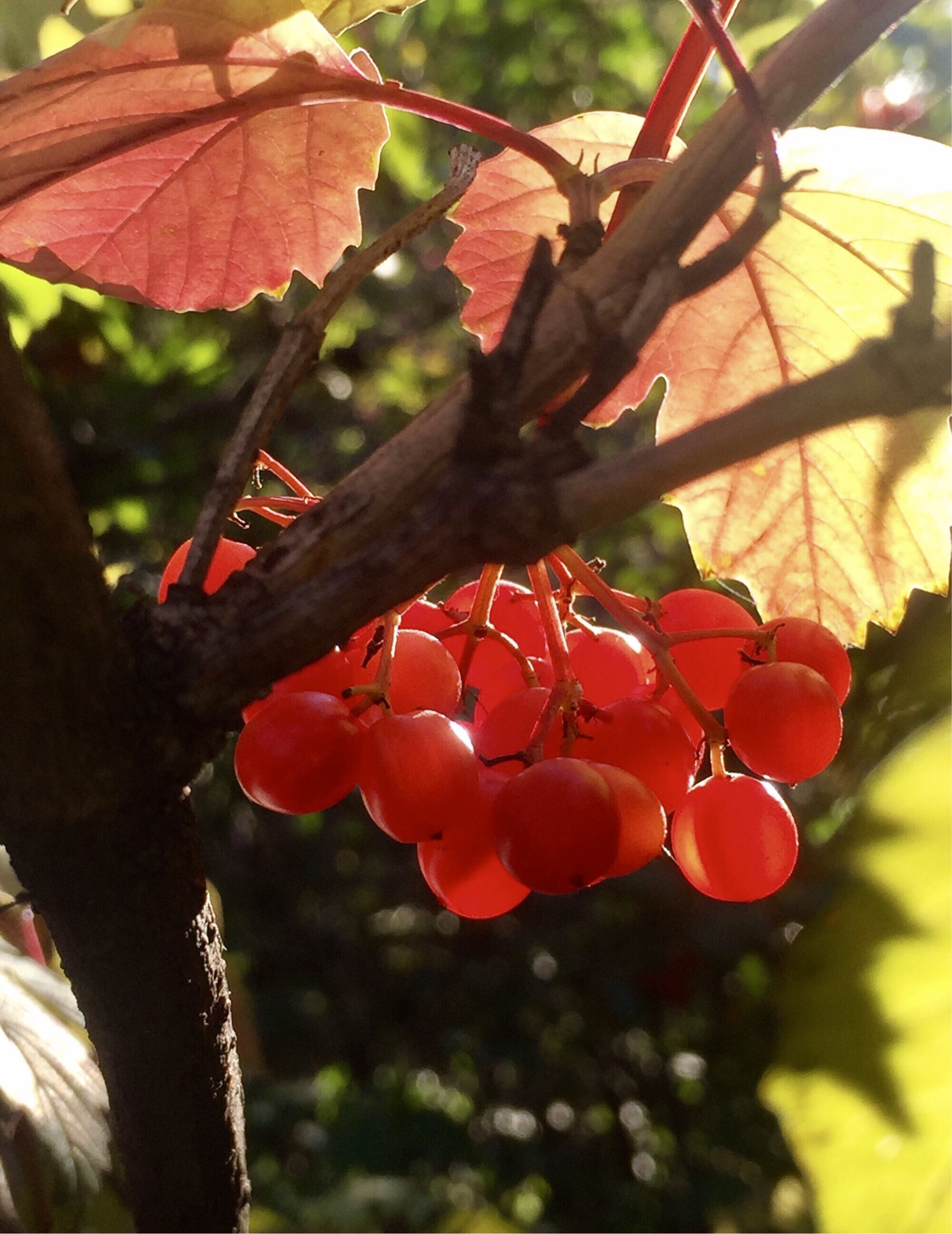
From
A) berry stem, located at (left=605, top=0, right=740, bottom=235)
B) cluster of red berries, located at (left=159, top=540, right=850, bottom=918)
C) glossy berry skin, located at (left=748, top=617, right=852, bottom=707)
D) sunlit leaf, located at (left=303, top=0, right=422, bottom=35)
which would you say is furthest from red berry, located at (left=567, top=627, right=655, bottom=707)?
sunlit leaf, located at (left=303, top=0, right=422, bottom=35)

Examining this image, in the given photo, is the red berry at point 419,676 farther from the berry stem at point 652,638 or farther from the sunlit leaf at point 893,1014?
the sunlit leaf at point 893,1014

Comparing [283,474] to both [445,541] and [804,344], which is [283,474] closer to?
[445,541]

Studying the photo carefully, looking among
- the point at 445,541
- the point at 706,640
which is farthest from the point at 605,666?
the point at 445,541

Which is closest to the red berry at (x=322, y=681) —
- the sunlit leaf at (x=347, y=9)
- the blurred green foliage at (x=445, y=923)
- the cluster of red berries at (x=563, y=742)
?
the cluster of red berries at (x=563, y=742)

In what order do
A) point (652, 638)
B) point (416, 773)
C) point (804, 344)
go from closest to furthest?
point (416, 773)
point (652, 638)
point (804, 344)

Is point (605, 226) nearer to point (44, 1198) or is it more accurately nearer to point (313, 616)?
point (313, 616)

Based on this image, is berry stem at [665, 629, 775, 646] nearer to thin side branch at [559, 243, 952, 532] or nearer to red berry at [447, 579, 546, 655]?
red berry at [447, 579, 546, 655]

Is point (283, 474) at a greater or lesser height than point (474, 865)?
greater
